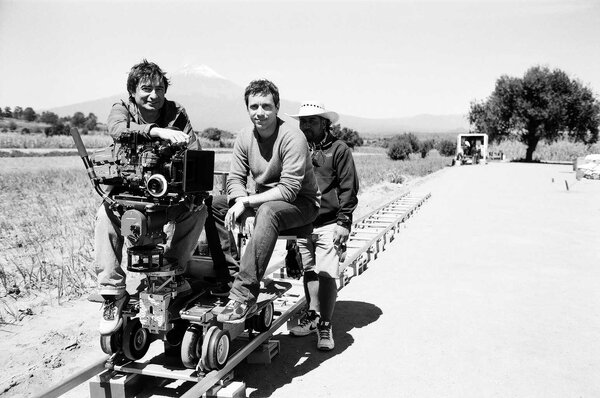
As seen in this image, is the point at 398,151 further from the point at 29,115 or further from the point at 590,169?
the point at 29,115

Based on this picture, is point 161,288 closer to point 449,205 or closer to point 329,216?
point 329,216

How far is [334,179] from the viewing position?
17.7 ft

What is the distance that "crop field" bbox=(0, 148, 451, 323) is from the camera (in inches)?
276

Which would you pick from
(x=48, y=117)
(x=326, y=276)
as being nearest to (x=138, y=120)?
(x=326, y=276)

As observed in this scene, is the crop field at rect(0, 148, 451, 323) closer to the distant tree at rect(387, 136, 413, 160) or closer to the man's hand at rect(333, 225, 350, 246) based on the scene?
the man's hand at rect(333, 225, 350, 246)

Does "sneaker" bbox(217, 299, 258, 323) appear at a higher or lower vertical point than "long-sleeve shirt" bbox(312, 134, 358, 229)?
lower

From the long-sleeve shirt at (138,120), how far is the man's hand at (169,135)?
0.17ft

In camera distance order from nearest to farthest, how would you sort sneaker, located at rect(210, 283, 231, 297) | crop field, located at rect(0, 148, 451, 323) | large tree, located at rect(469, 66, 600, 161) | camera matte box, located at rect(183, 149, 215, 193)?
1. camera matte box, located at rect(183, 149, 215, 193)
2. sneaker, located at rect(210, 283, 231, 297)
3. crop field, located at rect(0, 148, 451, 323)
4. large tree, located at rect(469, 66, 600, 161)

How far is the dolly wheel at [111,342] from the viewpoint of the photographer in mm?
3885

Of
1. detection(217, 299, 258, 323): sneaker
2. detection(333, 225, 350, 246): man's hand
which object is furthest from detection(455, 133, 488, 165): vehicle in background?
detection(217, 299, 258, 323): sneaker

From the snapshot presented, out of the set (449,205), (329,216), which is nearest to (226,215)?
(329,216)

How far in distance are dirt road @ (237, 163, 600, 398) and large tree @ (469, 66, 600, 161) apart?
37.9m

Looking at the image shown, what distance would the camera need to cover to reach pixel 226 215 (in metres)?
4.25

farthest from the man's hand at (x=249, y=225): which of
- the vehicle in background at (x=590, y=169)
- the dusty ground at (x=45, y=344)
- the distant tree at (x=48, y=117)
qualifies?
the distant tree at (x=48, y=117)
